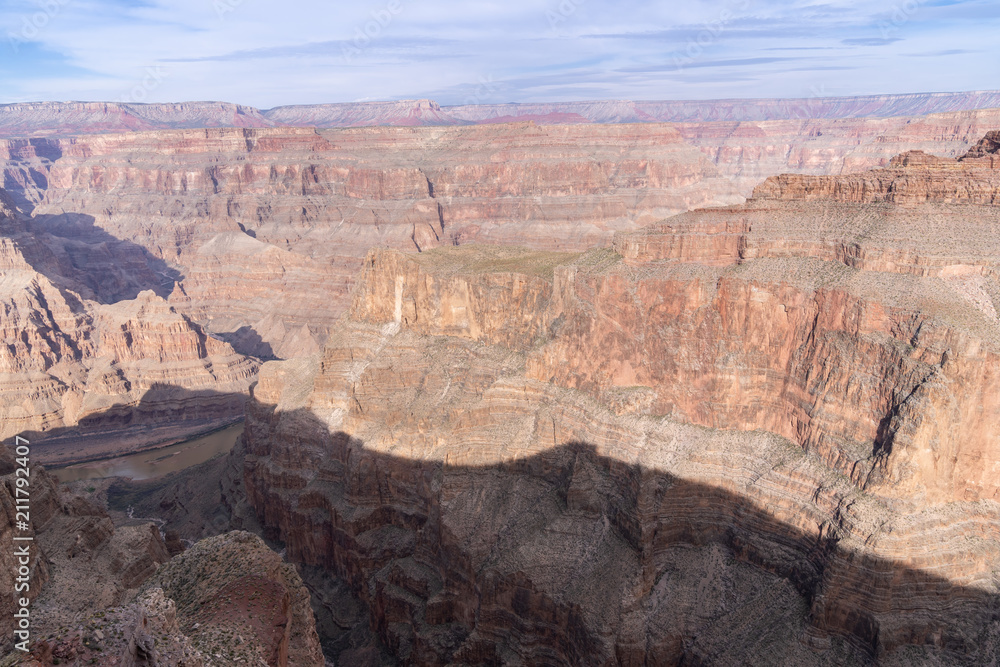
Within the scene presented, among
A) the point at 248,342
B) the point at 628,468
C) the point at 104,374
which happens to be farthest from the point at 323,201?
the point at 628,468

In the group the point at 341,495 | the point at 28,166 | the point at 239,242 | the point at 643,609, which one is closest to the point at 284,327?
the point at 239,242

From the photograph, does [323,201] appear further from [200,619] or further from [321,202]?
[200,619]

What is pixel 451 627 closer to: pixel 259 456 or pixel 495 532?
pixel 495 532

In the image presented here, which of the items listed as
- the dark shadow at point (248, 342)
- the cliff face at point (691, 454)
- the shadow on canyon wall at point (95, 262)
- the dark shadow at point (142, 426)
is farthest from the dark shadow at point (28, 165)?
the cliff face at point (691, 454)

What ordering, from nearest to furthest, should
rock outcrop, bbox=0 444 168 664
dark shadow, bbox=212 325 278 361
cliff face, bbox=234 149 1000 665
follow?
rock outcrop, bbox=0 444 168 664 → cliff face, bbox=234 149 1000 665 → dark shadow, bbox=212 325 278 361

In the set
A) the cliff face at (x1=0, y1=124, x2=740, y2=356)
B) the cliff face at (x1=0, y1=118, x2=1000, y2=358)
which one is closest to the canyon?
the cliff face at (x1=0, y1=118, x2=1000, y2=358)

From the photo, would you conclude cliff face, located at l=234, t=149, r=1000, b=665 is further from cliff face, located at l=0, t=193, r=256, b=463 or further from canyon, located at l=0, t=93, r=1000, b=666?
cliff face, located at l=0, t=193, r=256, b=463
